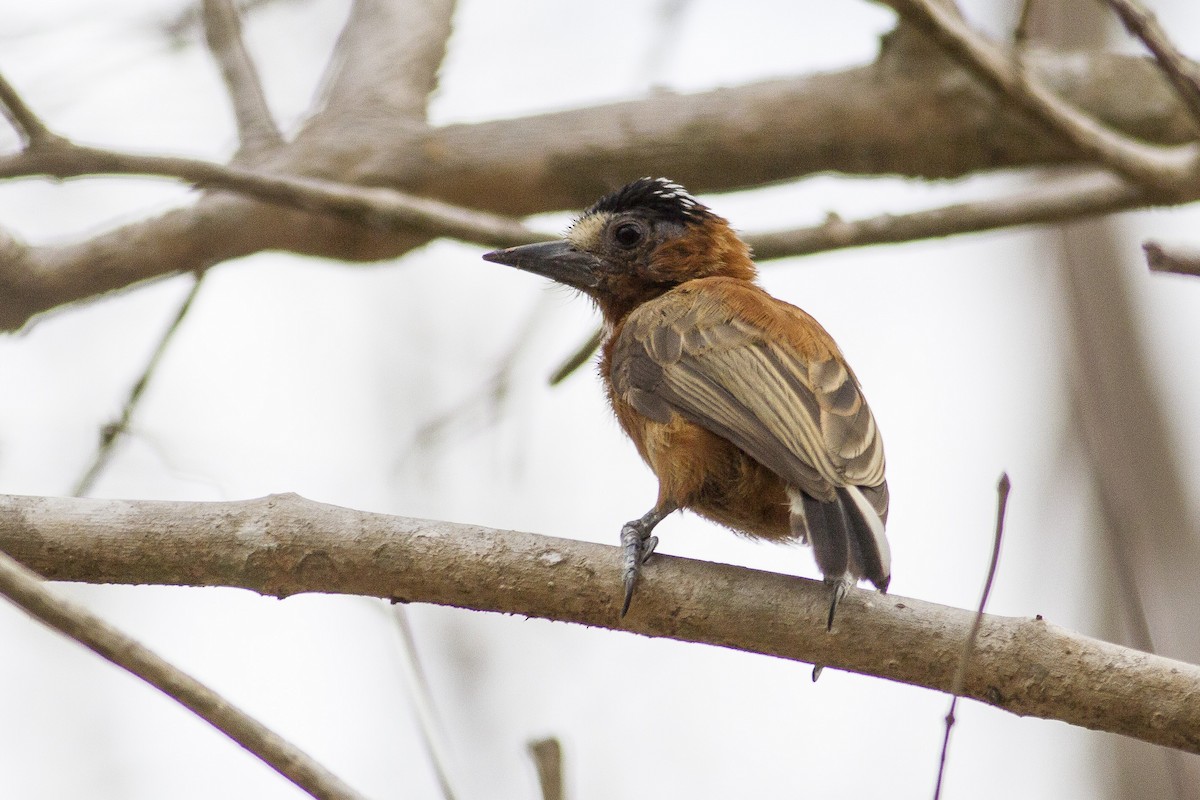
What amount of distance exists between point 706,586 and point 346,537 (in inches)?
30.2

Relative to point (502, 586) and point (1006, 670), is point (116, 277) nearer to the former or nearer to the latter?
point (502, 586)

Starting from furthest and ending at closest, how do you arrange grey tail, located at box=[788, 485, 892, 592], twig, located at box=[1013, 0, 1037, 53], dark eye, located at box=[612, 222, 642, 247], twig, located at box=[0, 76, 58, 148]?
dark eye, located at box=[612, 222, 642, 247] < twig, located at box=[1013, 0, 1037, 53] < twig, located at box=[0, 76, 58, 148] < grey tail, located at box=[788, 485, 892, 592]

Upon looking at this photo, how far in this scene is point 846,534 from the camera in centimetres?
283

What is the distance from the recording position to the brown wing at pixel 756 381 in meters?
3.11

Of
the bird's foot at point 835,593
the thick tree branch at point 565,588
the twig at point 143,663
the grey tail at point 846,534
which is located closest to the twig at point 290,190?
the thick tree branch at point 565,588

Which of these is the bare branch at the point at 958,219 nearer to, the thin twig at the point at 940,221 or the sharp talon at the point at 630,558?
the thin twig at the point at 940,221

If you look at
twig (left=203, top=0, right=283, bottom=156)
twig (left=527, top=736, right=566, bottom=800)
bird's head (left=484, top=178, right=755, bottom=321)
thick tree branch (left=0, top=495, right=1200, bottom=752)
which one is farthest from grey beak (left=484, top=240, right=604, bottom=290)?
twig (left=527, top=736, right=566, bottom=800)

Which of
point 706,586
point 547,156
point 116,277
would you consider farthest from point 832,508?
point 116,277

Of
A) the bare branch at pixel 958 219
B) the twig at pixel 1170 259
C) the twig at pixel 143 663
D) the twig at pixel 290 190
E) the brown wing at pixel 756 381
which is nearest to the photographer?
the twig at pixel 143 663

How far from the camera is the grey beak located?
4316 millimetres

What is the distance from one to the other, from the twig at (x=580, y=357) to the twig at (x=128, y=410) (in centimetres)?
113

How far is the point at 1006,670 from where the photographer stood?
2674mm

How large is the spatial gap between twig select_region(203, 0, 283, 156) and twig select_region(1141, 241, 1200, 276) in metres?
3.10

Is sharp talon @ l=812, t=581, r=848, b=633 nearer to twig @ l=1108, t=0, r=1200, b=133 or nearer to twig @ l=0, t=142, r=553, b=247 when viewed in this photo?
twig @ l=1108, t=0, r=1200, b=133
